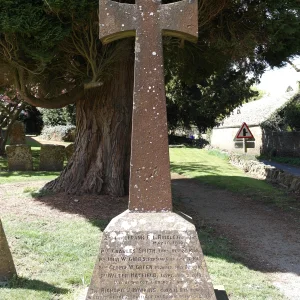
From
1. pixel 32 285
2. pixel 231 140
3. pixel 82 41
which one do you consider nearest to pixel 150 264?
pixel 32 285

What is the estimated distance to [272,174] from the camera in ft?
57.2

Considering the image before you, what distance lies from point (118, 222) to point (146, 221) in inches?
11.0

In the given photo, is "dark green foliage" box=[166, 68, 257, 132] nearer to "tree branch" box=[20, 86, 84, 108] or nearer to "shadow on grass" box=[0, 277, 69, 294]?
"tree branch" box=[20, 86, 84, 108]

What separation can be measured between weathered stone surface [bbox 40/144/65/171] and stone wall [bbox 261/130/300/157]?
1968cm

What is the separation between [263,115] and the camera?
131 feet

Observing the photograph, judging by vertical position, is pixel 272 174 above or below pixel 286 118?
below

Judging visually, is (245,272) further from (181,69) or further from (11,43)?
(181,69)

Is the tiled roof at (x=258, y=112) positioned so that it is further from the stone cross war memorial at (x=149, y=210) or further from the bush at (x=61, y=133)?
the stone cross war memorial at (x=149, y=210)

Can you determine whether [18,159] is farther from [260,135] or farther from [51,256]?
[260,135]

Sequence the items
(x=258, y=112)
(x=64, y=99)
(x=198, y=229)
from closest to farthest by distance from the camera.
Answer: (x=198, y=229) → (x=64, y=99) → (x=258, y=112)

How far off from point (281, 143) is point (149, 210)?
1247 inches

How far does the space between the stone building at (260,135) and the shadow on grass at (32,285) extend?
28.2 m

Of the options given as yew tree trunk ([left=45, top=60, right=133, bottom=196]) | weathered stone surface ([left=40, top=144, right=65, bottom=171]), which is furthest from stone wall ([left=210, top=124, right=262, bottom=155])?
yew tree trunk ([left=45, top=60, right=133, bottom=196])

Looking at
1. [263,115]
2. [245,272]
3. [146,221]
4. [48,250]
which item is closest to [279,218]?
[245,272]
